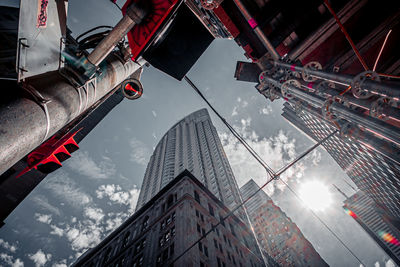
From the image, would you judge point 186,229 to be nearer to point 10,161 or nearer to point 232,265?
point 232,265

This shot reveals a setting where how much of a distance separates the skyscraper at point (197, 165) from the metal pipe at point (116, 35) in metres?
69.3

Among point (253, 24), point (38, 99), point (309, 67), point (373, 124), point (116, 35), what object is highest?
point (253, 24)

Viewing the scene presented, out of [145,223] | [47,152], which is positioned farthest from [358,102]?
[145,223]

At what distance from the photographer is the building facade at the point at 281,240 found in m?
79.9

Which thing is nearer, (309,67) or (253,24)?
(309,67)

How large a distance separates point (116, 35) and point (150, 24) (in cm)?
116

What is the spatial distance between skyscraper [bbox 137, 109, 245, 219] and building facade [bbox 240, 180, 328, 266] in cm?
2649

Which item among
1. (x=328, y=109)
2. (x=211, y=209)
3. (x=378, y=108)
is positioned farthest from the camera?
(x=211, y=209)

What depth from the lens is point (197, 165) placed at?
306 ft

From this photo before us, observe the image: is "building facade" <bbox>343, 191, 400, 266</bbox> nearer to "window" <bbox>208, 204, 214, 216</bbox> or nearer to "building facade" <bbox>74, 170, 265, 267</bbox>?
"building facade" <bbox>74, 170, 265, 267</bbox>

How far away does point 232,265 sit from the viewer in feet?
105

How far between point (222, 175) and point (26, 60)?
318ft

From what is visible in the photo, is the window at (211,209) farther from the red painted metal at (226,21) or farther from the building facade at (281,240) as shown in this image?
the building facade at (281,240)

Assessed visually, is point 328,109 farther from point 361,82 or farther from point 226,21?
point 226,21
